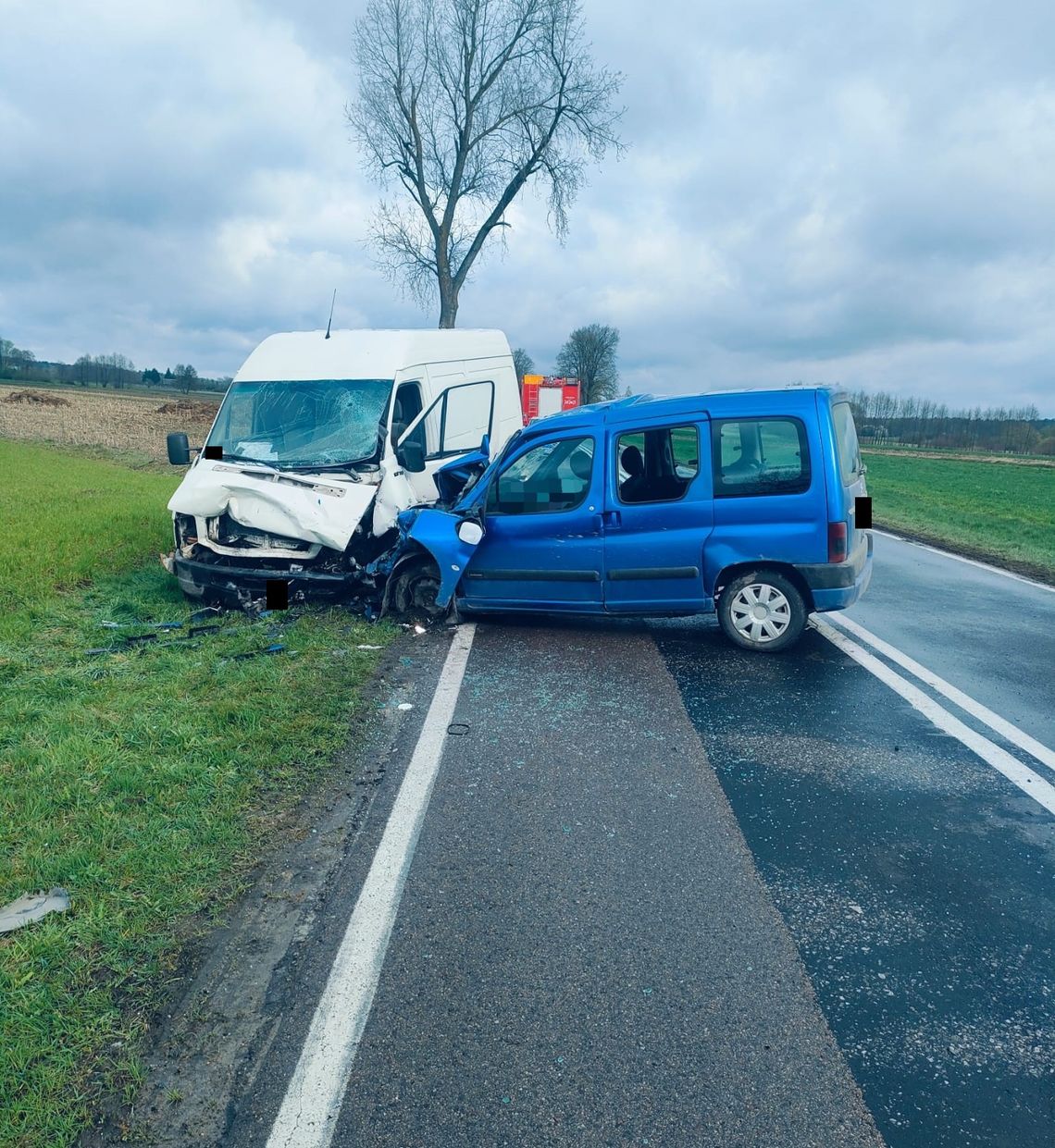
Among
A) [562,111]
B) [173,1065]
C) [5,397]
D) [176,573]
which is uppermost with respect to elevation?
[562,111]

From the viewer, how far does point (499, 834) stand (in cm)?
413

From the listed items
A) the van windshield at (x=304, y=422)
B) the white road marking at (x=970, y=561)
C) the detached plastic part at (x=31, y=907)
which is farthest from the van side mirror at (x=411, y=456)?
the white road marking at (x=970, y=561)

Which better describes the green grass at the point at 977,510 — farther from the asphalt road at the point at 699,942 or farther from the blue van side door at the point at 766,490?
the asphalt road at the point at 699,942

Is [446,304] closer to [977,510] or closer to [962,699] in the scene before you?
[977,510]

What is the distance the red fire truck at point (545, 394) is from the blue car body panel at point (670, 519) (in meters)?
20.7

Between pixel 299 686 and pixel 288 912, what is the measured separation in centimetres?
276

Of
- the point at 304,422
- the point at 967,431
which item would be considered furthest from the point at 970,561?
the point at 967,431

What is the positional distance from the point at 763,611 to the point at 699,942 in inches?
164

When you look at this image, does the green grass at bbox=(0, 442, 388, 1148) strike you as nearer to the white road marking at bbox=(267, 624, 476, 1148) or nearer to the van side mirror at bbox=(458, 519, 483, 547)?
the white road marking at bbox=(267, 624, 476, 1148)

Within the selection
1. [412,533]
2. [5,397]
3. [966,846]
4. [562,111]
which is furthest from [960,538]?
[5,397]

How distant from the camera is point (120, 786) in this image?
4.50m

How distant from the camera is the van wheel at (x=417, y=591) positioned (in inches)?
316

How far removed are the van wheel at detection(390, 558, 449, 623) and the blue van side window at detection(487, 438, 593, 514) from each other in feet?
2.75

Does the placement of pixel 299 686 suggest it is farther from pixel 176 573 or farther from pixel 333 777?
pixel 176 573
